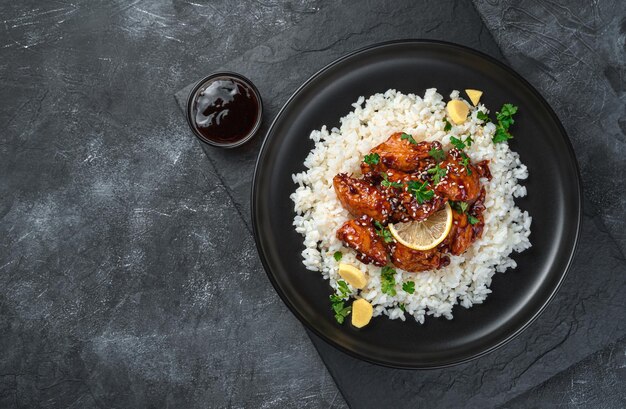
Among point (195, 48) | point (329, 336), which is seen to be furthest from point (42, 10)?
point (329, 336)

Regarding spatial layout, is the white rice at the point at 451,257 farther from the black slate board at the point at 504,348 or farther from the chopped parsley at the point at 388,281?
the black slate board at the point at 504,348

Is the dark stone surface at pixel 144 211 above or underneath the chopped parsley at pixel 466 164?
underneath

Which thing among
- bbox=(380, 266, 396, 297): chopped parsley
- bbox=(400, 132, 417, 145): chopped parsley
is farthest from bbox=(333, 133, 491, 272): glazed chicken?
bbox=(380, 266, 396, 297): chopped parsley

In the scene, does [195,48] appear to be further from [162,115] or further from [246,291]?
[246,291]

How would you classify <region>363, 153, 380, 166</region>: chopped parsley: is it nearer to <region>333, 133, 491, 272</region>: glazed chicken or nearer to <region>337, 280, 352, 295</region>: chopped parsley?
<region>333, 133, 491, 272</region>: glazed chicken

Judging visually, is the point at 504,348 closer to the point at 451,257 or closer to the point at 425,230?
the point at 451,257

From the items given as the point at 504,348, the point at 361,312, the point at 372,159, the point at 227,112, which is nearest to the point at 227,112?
the point at 227,112

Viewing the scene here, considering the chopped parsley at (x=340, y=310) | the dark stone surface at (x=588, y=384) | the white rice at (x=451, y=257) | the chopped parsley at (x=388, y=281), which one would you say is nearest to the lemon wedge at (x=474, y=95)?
the white rice at (x=451, y=257)
